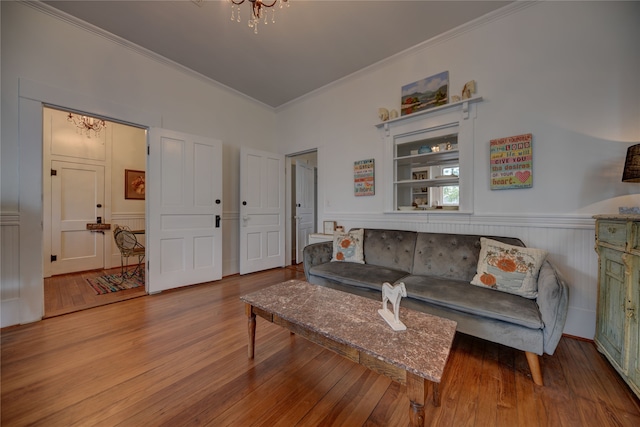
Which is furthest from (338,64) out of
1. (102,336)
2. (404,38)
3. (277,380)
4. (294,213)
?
(102,336)

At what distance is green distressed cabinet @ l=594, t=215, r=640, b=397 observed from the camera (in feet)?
4.21

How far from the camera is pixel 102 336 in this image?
6.25 feet

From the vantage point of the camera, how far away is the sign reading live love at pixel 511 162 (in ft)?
7.02

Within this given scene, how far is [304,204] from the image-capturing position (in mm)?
4996

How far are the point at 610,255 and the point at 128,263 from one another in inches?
247

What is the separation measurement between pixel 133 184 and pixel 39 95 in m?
2.45

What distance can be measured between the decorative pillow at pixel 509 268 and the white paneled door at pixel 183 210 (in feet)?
10.7

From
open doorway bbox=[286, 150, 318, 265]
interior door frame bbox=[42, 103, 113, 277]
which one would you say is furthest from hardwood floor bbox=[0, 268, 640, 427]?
open doorway bbox=[286, 150, 318, 265]

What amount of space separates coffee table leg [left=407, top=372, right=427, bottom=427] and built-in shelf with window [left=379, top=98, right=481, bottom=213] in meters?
2.06

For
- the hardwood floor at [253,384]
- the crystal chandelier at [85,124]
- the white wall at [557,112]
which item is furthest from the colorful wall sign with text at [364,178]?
the crystal chandelier at [85,124]

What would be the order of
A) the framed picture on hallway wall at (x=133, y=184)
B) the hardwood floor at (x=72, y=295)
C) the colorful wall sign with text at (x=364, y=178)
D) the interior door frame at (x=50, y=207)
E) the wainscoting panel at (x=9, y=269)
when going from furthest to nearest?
the framed picture on hallway wall at (x=133, y=184), the interior door frame at (x=50, y=207), the colorful wall sign with text at (x=364, y=178), the hardwood floor at (x=72, y=295), the wainscoting panel at (x=9, y=269)

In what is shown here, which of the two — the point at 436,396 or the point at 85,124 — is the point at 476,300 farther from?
the point at 85,124

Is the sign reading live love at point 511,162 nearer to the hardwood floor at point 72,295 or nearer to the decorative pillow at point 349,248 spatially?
the decorative pillow at point 349,248

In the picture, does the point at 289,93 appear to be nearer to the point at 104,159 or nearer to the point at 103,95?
the point at 103,95
